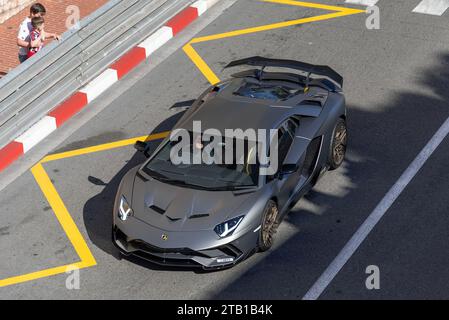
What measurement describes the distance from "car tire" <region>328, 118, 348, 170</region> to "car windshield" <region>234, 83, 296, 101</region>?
0.80 meters

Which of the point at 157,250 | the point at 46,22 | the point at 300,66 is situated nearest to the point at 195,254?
the point at 157,250

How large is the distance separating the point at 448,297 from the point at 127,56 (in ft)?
24.6

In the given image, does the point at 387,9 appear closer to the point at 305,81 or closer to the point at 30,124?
the point at 305,81

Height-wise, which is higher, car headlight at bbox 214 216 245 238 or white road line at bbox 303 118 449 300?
car headlight at bbox 214 216 245 238

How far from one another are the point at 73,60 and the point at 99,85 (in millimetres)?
657

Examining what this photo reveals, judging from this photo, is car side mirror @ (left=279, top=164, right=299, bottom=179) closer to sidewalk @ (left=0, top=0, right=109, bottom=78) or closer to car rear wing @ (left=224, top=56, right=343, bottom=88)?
car rear wing @ (left=224, top=56, right=343, bottom=88)

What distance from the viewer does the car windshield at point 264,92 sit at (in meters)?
13.6

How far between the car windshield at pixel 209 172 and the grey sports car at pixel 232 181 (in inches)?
0.5

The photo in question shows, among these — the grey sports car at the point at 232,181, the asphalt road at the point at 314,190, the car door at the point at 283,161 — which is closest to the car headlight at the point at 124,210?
the grey sports car at the point at 232,181

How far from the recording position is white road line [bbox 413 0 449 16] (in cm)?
1820

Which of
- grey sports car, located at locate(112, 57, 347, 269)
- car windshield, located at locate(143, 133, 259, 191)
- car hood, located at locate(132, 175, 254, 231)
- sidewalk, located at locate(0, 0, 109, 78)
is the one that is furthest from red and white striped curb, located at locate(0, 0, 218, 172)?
car hood, located at locate(132, 175, 254, 231)

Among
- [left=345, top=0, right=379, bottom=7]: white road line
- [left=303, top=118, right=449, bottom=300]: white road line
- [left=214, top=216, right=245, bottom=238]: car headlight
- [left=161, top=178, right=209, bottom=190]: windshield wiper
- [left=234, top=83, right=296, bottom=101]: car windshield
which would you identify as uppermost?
[left=234, top=83, right=296, bottom=101]: car windshield

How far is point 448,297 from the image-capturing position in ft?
38.3

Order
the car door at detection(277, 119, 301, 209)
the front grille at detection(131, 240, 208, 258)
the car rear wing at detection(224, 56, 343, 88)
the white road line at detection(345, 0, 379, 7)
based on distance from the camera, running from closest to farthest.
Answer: the front grille at detection(131, 240, 208, 258) → the car door at detection(277, 119, 301, 209) → the car rear wing at detection(224, 56, 343, 88) → the white road line at detection(345, 0, 379, 7)
